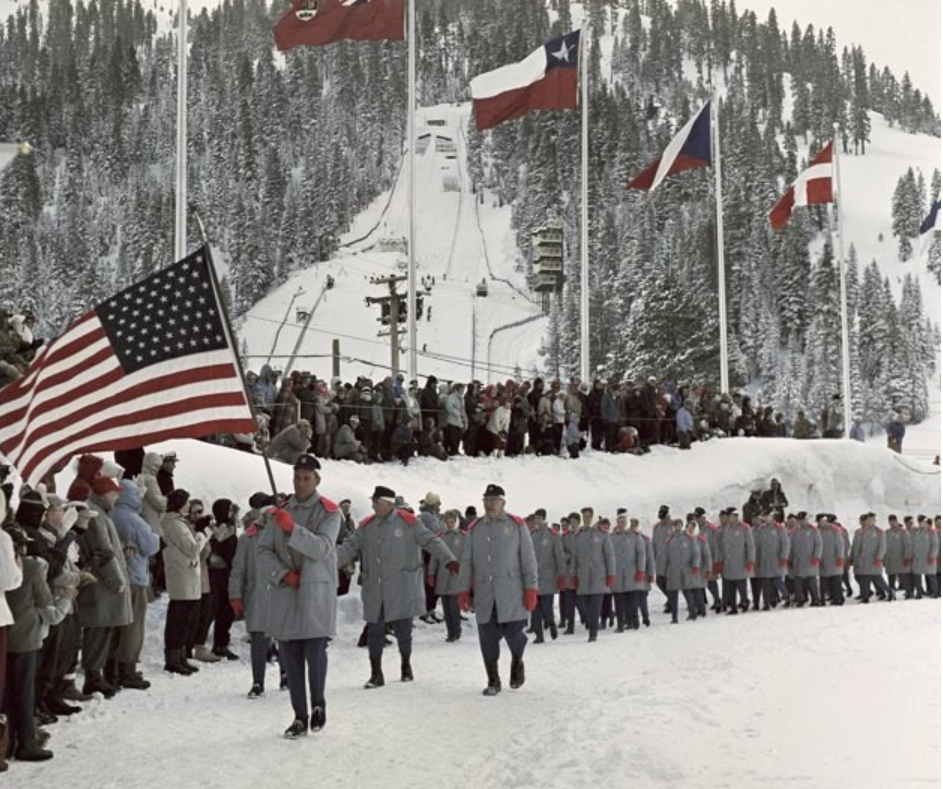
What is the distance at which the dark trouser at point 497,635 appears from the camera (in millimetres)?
10195

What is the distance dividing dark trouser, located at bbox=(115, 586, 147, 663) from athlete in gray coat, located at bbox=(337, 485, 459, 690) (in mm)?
1630

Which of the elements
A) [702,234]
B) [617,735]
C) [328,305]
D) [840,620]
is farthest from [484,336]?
[617,735]

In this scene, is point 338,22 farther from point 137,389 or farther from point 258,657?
point 137,389

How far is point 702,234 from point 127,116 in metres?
78.3

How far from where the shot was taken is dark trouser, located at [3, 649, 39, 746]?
7.26m

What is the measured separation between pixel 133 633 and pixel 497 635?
2.90 meters

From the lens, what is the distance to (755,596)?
21.0 m

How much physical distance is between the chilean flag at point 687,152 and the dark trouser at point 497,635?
61.8 feet

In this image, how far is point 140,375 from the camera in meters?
7.69

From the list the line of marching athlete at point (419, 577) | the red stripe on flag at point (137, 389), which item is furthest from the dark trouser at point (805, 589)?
the red stripe on flag at point (137, 389)

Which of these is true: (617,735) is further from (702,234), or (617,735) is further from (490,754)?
(702,234)

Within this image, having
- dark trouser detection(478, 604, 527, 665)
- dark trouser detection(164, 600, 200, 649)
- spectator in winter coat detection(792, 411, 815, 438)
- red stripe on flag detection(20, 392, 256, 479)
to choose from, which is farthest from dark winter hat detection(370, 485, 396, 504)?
spectator in winter coat detection(792, 411, 815, 438)

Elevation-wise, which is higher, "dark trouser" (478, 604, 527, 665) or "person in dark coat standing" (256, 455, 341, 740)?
"person in dark coat standing" (256, 455, 341, 740)

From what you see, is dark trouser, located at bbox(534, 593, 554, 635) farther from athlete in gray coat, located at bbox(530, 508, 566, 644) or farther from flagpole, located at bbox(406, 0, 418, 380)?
flagpole, located at bbox(406, 0, 418, 380)
